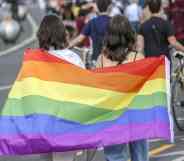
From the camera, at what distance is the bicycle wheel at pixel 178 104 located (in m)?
12.2

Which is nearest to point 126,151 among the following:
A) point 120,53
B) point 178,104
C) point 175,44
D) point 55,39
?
point 120,53

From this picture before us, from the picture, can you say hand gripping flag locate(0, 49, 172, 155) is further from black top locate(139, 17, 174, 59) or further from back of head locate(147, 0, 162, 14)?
black top locate(139, 17, 174, 59)

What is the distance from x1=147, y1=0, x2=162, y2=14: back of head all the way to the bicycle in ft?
2.00

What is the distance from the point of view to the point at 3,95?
17.3 meters

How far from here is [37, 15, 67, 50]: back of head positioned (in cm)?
781

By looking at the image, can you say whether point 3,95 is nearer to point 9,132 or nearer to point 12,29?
point 9,132

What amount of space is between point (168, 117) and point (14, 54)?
22.0 metres

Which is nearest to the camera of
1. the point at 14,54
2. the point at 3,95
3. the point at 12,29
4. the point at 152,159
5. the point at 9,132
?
the point at 9,132

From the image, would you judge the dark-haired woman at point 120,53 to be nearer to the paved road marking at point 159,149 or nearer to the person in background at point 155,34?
the paved road marking at point 159,149

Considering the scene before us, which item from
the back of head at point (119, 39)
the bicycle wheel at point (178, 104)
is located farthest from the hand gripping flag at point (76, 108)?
the bicycle wheel at point (178, 104)

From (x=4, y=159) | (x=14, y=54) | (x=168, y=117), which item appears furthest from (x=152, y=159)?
(x=14, y=54)

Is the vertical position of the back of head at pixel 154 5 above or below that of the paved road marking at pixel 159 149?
above

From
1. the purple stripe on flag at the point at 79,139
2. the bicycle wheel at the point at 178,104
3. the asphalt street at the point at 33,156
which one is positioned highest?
the purple stripe on flag at the point at 79,139

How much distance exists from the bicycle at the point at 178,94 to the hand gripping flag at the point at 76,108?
4326 mm
